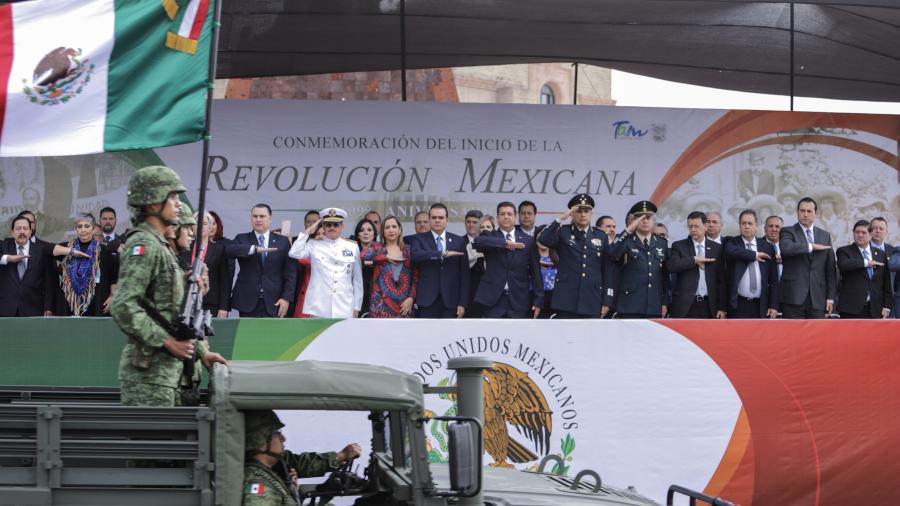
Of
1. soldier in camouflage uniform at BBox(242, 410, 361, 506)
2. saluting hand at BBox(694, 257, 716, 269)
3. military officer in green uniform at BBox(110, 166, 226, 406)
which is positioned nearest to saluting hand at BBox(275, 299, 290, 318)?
saluting hand at BBox(694, 257, 716, 269)

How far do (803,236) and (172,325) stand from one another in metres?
A: 9.76

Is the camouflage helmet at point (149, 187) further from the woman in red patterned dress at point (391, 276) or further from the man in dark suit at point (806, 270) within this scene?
the man in dark suit at point (806, 270)

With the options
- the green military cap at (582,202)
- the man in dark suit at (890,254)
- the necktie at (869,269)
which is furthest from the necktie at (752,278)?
the green military cap at (582,202)

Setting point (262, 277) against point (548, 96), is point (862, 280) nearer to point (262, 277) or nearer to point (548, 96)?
point (548, 96)

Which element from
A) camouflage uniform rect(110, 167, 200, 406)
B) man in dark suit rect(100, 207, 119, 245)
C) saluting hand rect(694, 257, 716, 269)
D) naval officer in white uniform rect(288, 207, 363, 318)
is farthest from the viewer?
man in dark suit rect(100, 207, 119, 245)

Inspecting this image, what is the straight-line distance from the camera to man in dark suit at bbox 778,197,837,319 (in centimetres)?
1374

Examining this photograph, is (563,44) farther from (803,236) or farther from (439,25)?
(803,236)

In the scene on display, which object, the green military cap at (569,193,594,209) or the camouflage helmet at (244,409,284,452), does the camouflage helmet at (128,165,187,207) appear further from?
the green military cap at (569,193,594,209)

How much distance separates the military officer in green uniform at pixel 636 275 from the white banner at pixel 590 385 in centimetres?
319

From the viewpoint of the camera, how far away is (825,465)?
32.5ft

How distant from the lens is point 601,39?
16.2 meters

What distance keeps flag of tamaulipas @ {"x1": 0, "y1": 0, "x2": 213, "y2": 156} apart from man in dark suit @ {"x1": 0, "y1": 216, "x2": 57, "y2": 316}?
6217 mm

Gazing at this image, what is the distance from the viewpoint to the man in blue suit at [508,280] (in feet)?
43.0

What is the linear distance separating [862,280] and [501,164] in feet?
16.5
